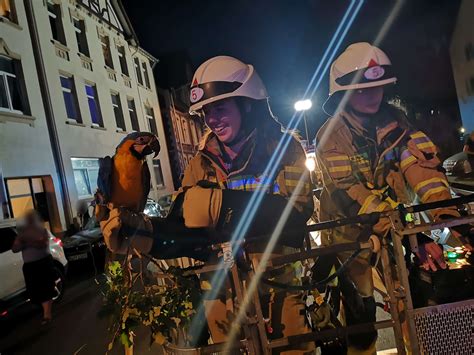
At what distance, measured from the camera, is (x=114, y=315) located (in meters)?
1.99

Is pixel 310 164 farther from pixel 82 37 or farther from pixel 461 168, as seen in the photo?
pixel 82 37

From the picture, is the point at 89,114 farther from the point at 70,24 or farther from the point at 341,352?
the point at 341,352

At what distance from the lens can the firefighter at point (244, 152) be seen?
2.29m

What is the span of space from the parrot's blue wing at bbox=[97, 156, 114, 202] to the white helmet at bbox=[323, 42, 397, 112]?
5.44 ft

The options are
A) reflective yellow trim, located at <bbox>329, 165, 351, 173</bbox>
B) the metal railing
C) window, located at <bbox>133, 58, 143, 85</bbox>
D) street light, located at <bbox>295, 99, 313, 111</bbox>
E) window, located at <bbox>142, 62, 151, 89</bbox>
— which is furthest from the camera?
window, located at <bbox>142, 62, 151, 89</bbox>

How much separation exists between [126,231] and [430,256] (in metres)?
1.59

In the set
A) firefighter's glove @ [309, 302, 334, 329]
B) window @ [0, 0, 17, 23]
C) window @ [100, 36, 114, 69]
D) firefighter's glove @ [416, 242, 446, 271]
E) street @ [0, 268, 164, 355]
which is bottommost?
street @ [0, 268, 164, 355]

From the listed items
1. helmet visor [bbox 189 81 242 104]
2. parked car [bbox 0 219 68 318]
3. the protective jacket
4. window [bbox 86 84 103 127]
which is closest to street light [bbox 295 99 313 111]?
parked car [bbox 0 219 68 318]

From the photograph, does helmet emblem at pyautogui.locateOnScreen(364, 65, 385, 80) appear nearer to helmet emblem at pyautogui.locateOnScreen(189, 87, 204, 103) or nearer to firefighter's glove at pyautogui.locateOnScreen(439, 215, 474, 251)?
firefighter's glove at pyautogui.locateOnScreen(439, 215, 474, 251)

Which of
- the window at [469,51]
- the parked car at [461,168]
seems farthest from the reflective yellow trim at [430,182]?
the window at [469,51]

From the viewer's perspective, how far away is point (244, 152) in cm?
251

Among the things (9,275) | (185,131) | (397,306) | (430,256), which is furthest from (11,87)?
(185,131)

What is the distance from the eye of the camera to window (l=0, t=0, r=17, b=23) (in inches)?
534

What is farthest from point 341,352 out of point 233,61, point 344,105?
point 233,61
